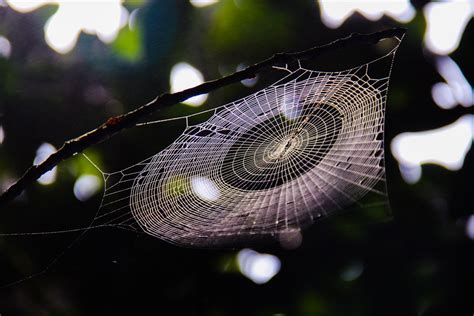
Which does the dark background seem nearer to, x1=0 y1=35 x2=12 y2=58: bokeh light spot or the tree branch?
x1=0 y1=35 x2=12 y2=58: bokeh light spot

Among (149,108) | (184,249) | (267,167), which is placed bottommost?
(184,249)

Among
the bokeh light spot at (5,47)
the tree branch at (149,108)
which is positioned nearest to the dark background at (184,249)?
the bokeh light spot at (5,47)

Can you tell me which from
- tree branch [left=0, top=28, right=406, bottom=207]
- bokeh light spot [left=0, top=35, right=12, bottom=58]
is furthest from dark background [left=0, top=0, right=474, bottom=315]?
tree branch [left=0, top=28, right=406, bottom=207]

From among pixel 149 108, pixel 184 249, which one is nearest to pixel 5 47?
pixel 184 249

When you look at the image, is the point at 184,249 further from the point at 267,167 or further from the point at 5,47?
the point at 5,47

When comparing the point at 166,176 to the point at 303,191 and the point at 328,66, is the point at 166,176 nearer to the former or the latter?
the point at 303,191
